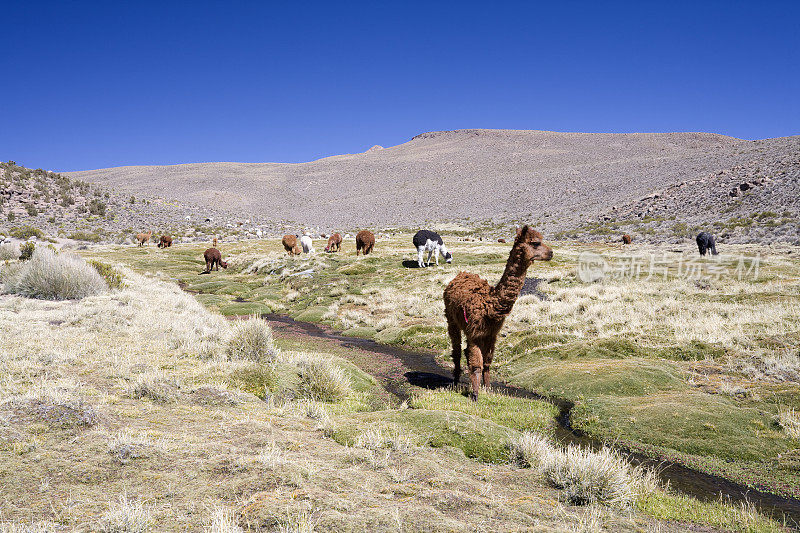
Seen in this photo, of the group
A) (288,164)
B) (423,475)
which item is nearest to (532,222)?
(423,475)

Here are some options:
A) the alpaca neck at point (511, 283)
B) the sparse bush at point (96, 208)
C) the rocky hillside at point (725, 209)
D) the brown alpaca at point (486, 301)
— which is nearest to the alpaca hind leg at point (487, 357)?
the brown alpaca at point (486, 301)

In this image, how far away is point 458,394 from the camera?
10.2 meters

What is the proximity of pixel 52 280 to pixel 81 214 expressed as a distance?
50016mm

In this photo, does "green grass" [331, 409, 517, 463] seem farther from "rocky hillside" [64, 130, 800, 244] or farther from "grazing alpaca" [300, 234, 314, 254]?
"rocky hillside" [64, 130, 800, 244]

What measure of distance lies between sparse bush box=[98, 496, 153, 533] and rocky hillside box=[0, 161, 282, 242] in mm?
52389

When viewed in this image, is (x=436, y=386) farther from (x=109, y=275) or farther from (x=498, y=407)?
(x=109, y=275)

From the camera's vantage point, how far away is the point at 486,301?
9711 mm

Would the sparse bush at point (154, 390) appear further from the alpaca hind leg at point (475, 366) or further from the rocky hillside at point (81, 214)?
the rocky hillside at point (81, 214)

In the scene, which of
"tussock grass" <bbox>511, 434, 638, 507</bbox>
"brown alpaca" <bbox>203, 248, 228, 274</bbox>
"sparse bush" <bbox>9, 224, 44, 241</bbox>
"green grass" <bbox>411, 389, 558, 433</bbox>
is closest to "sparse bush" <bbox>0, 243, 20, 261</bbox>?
"brown alpaca" <bbox>203, 248, 228, 274</bbox>

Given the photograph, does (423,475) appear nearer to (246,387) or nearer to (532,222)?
(246,387)

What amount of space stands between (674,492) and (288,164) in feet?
633

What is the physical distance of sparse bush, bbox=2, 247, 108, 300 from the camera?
17000 millimetres

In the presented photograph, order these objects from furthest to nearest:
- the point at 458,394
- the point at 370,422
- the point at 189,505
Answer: the point at 458,394, the point at 370,422, the point at 189,505

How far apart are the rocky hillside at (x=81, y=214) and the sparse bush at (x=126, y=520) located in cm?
5239
